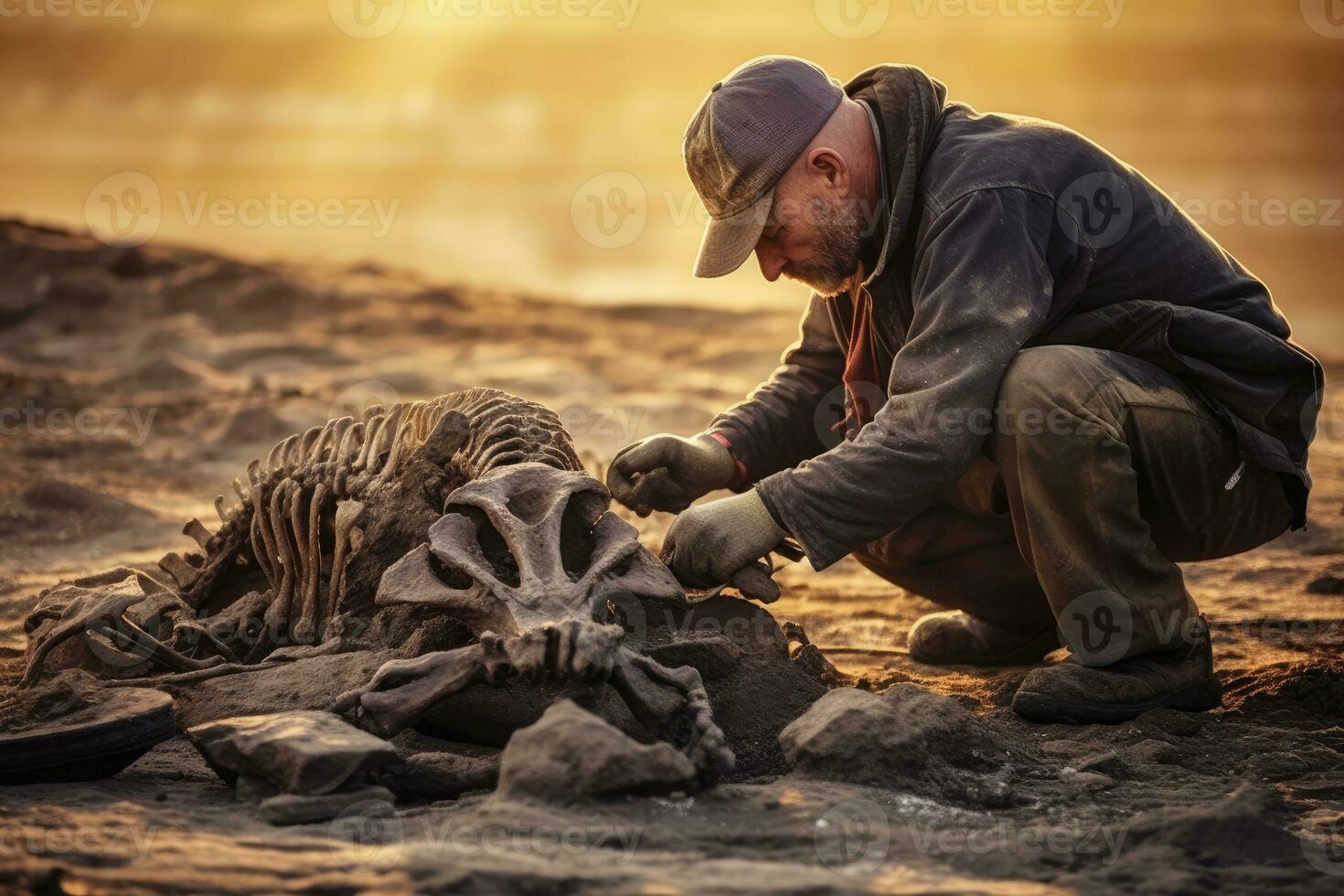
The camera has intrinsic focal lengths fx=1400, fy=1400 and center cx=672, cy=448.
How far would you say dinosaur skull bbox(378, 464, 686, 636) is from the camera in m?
3.21

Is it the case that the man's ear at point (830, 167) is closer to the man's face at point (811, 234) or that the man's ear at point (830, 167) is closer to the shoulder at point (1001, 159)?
the man's face at point (811, 234)

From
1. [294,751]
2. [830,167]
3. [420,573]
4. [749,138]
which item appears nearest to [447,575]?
[420,573]

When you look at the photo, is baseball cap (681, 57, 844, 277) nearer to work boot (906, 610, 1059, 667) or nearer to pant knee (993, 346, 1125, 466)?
pant knee (993, 346, 1125, 466)

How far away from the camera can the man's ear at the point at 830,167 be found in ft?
12.6

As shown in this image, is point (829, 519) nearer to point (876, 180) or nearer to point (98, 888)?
point (876, 180)

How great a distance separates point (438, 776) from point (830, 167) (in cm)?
195

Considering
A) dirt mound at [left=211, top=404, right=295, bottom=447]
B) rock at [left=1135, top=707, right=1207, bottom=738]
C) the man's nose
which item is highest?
the man's nose

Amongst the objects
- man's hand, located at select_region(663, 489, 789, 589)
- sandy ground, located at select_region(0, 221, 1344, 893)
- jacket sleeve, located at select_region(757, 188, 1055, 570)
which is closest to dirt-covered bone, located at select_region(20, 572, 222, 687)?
sandy ground, located at select_region(0, 221, 1344, 893)

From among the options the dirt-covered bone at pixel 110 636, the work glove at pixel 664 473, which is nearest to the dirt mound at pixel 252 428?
the dirt-covered bone at pixel 110 636

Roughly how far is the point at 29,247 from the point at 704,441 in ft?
34.6

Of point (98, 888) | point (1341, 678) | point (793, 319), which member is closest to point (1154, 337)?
point (1341, 678)

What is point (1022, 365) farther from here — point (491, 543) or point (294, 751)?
point (294, 751)

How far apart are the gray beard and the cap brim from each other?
166mm

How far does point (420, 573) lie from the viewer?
347cm
